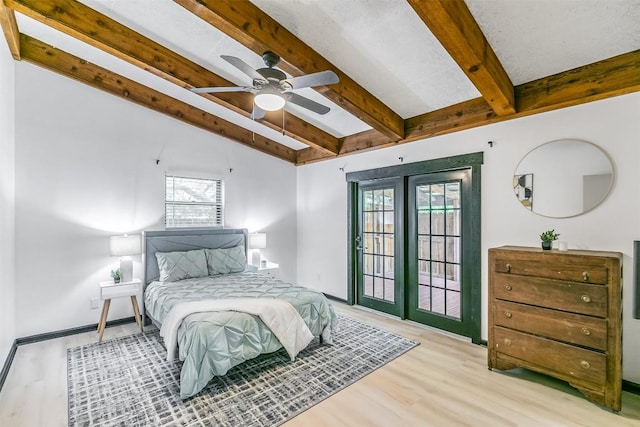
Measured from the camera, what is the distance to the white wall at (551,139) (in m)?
2.62

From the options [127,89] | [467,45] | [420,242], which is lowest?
[420,242]

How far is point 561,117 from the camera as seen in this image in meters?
2.99

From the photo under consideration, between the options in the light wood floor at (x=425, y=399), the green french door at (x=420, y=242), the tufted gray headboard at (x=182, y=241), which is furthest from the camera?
the tufted gray headboard at (x=182, y=241)

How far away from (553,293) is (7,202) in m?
5.22

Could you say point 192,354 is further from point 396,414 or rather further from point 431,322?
point 431,322

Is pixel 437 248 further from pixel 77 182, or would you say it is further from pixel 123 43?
pixel 77 182

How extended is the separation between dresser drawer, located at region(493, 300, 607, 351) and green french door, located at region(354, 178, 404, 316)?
1.61 m

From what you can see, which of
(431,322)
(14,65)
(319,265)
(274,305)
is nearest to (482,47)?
(274,305)

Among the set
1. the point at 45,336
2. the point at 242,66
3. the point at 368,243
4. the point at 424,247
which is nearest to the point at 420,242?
the point at 424,247

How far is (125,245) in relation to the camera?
154 inches

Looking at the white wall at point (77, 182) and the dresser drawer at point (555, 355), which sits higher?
the white wall at point (77, 182)

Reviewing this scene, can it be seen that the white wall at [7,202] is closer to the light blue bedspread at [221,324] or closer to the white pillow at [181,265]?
the light blue bedspread at [221,324]

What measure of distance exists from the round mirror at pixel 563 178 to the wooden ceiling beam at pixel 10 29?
16.6 feet

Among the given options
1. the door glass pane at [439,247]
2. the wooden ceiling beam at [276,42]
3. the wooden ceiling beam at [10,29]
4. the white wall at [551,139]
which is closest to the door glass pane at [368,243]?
the white wall at [551,139]
